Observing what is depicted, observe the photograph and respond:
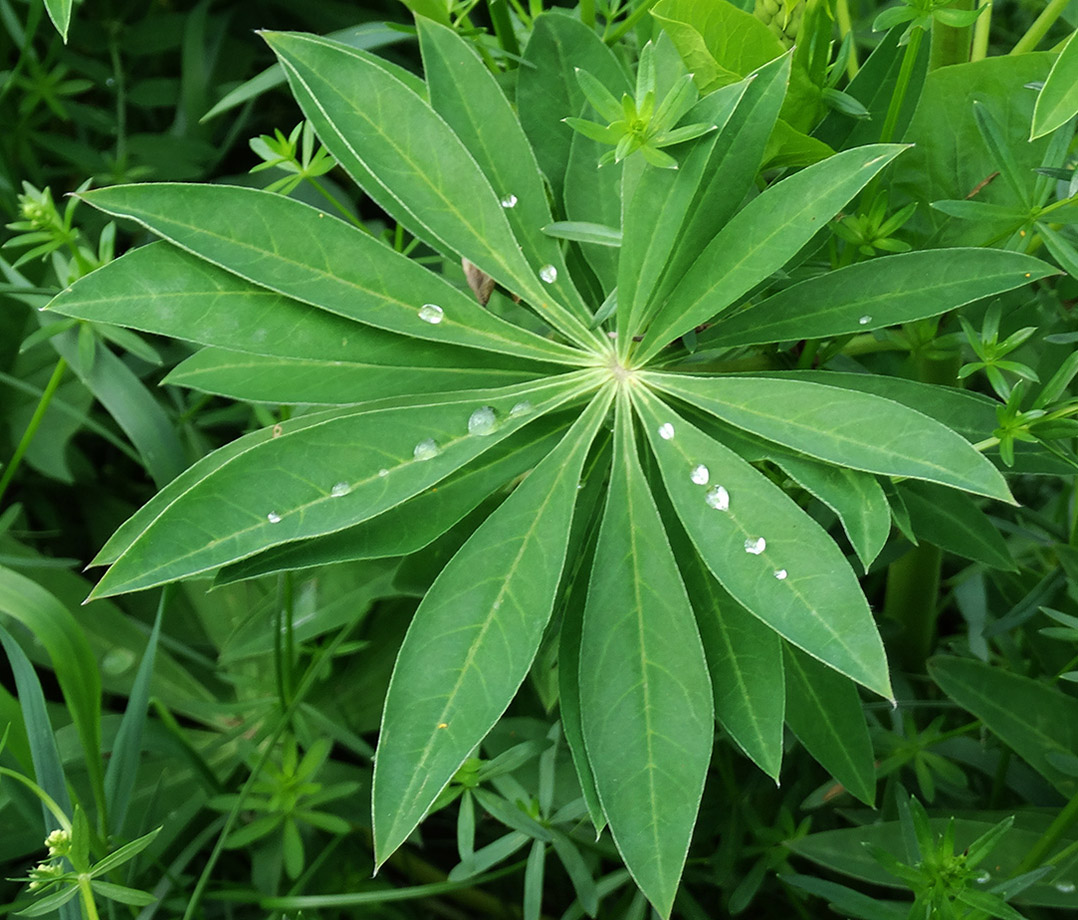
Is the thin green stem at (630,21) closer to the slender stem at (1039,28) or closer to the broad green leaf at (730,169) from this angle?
the broad green leaf at (730,169)

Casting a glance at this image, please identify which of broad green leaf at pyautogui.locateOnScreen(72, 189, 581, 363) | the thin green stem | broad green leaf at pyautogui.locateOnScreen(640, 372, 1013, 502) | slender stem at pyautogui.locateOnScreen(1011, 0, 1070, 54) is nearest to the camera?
broad green leaf at pyautogui.locateOnScreen(640, 372, 1013, 502)

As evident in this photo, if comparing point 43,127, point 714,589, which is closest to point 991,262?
point 714,589

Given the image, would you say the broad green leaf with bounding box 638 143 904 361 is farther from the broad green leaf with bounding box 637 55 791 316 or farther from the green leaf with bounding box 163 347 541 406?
the green leaf with bounding box 163 347 541 406

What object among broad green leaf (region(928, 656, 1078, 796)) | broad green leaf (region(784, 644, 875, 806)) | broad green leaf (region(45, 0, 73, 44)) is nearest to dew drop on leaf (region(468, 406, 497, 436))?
broad green leaf (region(784, 644, 875, 806))

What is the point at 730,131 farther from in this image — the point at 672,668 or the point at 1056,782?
the point at 1056,782

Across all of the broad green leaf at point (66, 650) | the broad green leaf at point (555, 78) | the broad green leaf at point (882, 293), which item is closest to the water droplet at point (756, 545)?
the broad green leaf at point (882, 293)

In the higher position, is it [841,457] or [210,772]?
[841,457]
